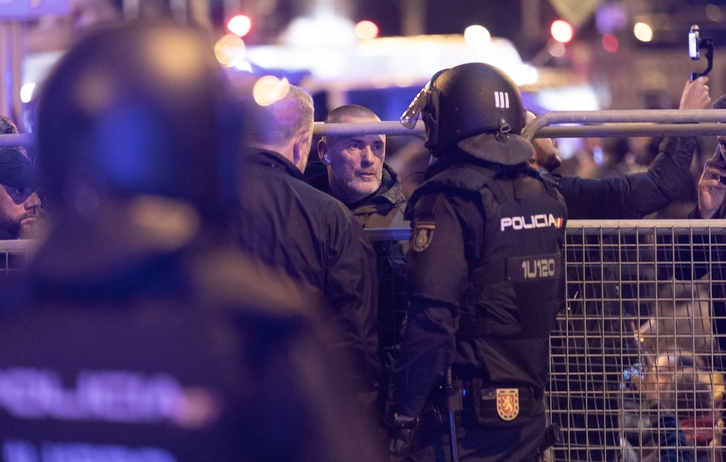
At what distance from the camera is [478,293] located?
2689 millimetres

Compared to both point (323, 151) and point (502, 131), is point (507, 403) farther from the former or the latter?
point (323, 151)

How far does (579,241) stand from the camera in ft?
10.9

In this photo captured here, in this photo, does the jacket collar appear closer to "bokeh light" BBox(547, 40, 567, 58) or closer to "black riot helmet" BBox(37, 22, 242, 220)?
"black riot helmet" BBox(37, 22, 242, 220)

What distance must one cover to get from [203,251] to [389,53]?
15026 millimetres

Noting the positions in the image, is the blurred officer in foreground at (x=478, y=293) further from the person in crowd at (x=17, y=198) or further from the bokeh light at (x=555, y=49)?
the bokeh light at (x=555, y=49)

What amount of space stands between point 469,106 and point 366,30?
18.8m

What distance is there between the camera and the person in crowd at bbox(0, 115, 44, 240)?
12.9ft

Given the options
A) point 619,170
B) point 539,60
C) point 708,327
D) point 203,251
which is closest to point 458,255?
point 708,327

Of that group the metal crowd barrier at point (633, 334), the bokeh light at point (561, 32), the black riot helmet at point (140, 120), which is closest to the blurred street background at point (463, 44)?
the bokeh light at point (561, 32)

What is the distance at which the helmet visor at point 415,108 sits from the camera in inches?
118

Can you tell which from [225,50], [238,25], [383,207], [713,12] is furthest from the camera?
[713,12]

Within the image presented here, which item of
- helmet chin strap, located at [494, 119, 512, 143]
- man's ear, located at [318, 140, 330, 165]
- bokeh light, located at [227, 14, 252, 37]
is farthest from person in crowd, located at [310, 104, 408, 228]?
bokeh light, located at [227, 14, 252, 37]

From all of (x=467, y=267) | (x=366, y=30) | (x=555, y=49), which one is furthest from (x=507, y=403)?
(x=555, y=49)

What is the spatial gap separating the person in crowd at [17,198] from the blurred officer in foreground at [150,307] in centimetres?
312
